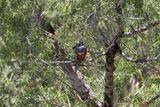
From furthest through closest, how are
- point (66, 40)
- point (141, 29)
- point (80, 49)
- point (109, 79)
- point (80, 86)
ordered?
point (80, 86)
point (109, 79)
point (66, 40)
point (80, 49)
point (141, 29)

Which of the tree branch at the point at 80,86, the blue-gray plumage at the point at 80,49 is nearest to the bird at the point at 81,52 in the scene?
the blue-gray plumage at the point at 80,49

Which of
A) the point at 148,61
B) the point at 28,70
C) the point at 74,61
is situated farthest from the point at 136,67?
the point at 28,70

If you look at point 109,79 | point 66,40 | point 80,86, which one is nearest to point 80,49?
point 66,40

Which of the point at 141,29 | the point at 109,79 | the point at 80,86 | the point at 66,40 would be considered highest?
the point at 141,29

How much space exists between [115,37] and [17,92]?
1.41m

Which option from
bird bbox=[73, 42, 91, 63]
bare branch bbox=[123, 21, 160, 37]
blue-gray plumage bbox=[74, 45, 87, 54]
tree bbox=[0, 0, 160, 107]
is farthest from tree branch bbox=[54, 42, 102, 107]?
bare branch bbox=[123, 21, 160, 37]

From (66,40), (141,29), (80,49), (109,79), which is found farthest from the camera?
(109,79)

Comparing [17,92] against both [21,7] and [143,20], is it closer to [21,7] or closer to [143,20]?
[21,7]

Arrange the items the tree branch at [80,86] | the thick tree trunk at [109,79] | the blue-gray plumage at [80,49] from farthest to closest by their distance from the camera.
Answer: the tree branch at [80,86], the thick tree trunk at [109,79], the blue-gray plumage at [80,49]

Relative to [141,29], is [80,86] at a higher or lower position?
lower

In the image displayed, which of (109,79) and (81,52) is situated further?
(109,79)

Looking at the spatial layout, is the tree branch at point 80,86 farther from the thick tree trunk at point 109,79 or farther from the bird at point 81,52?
the bird at point 81,52

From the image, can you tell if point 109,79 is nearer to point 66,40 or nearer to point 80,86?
point 66,40

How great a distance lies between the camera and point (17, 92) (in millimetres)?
5469
